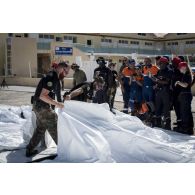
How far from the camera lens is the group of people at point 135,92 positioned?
5.20m

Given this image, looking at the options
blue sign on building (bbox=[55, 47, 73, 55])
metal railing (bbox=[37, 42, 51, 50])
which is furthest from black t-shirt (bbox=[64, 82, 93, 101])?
metal railing (bbox=[37, 42, 51, 50])

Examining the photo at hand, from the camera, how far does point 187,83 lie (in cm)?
678

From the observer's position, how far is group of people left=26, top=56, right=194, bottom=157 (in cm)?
520

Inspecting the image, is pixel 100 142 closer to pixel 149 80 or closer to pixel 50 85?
pixel 50 85

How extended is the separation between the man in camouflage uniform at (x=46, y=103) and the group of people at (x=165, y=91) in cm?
266

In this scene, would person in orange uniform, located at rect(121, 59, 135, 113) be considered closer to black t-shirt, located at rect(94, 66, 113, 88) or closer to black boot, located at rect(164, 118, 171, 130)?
black t-shirt, located at rect(94, 66, 113, 88)

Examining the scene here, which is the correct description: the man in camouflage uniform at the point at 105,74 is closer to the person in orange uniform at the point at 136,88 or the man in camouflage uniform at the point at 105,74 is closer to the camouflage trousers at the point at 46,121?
the person in orange uniform at the point at 136,88

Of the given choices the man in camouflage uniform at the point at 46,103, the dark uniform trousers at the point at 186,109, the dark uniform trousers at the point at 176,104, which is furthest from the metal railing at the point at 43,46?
the man in camouflage uniform at the point at 46,103

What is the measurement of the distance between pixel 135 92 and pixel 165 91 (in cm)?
126

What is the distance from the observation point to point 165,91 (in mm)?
7180

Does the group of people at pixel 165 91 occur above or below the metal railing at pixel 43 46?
below

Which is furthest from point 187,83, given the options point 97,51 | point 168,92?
point 97,51
